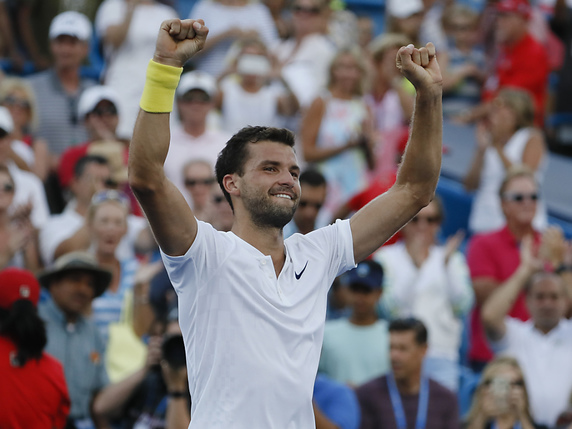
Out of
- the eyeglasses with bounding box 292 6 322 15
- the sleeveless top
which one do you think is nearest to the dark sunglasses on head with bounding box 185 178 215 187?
the sleeveless top

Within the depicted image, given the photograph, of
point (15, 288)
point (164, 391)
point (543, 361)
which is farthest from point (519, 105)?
point (15, 288)

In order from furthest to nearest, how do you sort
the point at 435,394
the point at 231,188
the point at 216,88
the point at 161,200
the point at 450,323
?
the point at 216,88 → the point at 450,323 → the point at 435,394 → the point at 231,188 → the point at 161,200

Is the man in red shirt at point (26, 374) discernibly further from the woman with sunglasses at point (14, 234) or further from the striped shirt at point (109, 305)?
the woman with sunglasses at point (14, 234)

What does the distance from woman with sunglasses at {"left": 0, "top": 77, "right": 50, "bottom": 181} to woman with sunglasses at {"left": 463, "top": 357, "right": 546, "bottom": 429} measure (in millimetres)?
3765

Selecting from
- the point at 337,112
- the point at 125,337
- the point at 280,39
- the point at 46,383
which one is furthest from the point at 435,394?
the point at 280,39

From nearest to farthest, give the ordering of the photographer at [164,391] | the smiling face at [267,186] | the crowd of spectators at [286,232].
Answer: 1. the smiling face at [267,186]
2. the photographer at [164,391]
3. the crowd of spectators at [286,232]

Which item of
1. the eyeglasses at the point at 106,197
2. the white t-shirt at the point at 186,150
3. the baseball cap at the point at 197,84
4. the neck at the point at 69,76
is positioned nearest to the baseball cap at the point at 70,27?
the neck at the point at 69,76

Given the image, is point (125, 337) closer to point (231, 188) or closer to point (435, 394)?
point (435, 394)

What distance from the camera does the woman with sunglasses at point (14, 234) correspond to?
6172 millimetres

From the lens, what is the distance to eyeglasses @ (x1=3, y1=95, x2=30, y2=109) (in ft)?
26.2

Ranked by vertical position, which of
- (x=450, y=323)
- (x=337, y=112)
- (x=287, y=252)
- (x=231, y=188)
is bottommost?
(x=450, y=323)

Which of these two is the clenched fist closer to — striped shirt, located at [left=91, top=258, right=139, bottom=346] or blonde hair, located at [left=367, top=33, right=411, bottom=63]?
striped shirt, located at [left=91, top=258, right=139, bottom=346]

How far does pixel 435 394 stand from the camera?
5.81 m

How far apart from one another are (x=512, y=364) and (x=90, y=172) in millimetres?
3149
